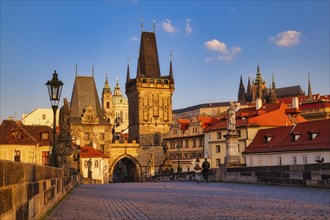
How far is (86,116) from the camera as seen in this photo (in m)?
92.4

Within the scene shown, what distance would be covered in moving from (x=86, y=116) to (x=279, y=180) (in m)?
72.9

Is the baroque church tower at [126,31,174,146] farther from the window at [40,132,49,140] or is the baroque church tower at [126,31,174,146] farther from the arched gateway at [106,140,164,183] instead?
the window at [40,132,49,140]

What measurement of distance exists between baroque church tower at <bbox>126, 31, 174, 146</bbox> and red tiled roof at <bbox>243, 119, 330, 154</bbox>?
39.3 metres

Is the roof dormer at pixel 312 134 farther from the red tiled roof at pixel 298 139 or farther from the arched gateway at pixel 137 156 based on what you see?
the arched gateway at pixel 137 156

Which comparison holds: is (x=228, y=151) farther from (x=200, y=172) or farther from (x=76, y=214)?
(x=76, y=214)

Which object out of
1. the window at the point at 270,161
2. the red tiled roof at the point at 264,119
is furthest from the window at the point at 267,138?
the red tiled roof at the point at 264,119

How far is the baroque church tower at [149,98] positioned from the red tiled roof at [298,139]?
39.3 meters

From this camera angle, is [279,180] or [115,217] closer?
[115,217]

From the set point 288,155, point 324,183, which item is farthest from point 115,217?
point 288,155

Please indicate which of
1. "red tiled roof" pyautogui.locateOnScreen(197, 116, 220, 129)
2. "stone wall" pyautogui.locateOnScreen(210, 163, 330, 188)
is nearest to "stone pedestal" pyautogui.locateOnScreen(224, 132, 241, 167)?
"stone wall" pyautogui.locateOnScreen(210, 163, 330, 188)

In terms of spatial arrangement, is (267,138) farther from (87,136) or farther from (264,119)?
(87,136)

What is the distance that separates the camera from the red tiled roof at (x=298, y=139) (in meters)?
48.9

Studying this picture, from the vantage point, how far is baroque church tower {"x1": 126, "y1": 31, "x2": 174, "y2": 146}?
97.2 metres

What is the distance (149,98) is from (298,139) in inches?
2044
